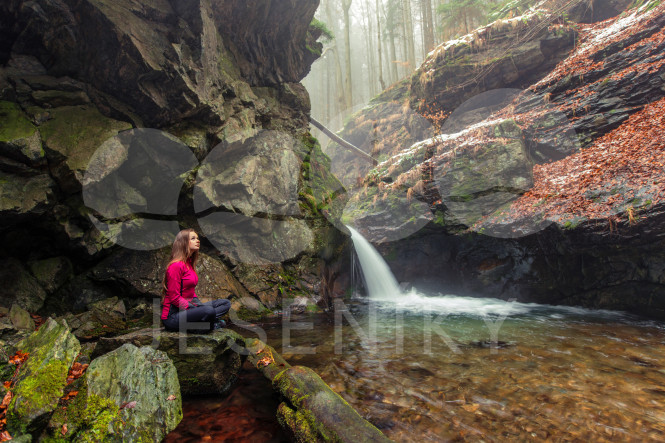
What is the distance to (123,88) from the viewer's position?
22.8 ft

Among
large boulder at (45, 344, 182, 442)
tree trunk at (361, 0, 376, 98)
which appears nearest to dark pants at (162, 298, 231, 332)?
large boulder at (45, 344, 182, 442)

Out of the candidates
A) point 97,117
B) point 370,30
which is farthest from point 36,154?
point 370,30

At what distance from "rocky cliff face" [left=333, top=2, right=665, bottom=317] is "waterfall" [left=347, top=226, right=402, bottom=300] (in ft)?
1.74

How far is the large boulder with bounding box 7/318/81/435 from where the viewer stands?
2434 millimetres

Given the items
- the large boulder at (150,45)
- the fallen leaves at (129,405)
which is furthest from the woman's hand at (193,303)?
the large boulder at (150,45)

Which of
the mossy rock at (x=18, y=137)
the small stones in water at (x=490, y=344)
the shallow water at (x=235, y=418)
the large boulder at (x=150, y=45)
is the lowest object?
the shallow water at (x=235, y=418)

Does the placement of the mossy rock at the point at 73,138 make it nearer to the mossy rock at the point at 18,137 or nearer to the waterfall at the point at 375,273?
the mossy rock at the point at 18,137

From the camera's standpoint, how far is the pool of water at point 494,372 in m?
3.15

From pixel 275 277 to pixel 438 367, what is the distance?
5721 mm

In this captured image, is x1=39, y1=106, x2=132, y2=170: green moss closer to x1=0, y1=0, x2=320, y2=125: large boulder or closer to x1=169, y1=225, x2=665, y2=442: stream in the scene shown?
x1=0, y1=0, x2=320, y2=125: large boulder

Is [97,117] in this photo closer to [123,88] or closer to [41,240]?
[123,88]

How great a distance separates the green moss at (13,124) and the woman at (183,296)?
4466 mm

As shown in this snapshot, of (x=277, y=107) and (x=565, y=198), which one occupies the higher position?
(x=277, y=107)

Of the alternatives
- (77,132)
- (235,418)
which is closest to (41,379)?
(235,418)
